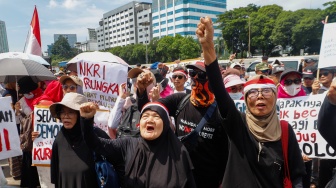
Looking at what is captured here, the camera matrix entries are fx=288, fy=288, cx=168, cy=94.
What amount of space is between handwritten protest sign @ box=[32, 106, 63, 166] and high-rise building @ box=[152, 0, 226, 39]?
94.8 m

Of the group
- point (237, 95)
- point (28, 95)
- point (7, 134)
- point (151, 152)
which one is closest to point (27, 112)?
point (28, 95)

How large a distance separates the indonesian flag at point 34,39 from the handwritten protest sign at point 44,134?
2.82 metres

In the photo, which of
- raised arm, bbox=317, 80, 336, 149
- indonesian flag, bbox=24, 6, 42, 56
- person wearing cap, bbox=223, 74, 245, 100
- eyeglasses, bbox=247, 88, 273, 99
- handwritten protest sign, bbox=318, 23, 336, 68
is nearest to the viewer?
raised arm, bbox=317, 80, 336, 149

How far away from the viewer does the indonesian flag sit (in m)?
6.04

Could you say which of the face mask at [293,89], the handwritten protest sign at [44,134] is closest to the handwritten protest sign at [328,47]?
the face mask at [293,89]

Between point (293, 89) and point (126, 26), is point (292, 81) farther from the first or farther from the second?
point (126, 26)

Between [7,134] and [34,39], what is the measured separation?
3.37m

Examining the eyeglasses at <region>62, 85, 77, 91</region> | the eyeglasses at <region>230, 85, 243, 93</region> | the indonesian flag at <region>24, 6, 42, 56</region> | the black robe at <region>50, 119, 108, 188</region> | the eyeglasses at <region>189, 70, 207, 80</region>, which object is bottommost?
the black robe at <region>50, 119, 108, 188</region>

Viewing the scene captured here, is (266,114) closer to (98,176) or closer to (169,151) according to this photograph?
(169,151)

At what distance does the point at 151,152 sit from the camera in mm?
2328

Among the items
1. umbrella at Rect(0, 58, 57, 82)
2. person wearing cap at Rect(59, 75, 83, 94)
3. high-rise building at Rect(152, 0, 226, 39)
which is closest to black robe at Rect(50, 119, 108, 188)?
person wearing cap at Rect(59, 75, 83, 94)

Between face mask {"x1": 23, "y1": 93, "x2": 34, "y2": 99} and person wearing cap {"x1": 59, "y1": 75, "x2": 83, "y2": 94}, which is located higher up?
person wearing cap {"x1": 59, "y1": 75, "x2": 83, "y2": 94}

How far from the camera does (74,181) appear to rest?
272cm

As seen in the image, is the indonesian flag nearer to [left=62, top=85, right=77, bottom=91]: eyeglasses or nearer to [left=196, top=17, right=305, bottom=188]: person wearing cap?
[left=62, top=85, right=77, bottom=91]: eyeglasses
